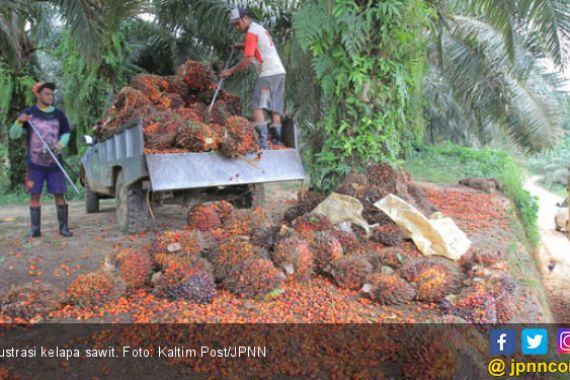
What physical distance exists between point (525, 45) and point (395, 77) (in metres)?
5.39

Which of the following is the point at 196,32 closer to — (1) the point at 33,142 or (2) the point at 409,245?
(1) the point at 33,142

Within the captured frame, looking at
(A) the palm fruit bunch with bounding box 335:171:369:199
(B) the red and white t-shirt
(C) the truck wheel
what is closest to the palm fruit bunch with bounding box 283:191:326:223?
(A) the palm fruit bunch with bounding box 335:171:369:199

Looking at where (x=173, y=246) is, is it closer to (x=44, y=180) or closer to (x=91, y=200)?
(x=44, y=180)

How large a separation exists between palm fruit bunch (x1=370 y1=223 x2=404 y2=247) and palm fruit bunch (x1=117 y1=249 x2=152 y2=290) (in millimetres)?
2317

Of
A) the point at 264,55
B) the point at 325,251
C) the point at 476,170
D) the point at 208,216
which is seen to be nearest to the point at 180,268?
the point at 325,251

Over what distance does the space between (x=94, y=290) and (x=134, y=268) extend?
43 centimetres

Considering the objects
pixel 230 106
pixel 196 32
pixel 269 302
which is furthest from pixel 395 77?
pixel 196 32

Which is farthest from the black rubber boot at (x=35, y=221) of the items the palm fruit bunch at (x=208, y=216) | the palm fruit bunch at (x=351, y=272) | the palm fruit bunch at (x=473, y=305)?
the palm fruit bunch at (x=473, y=305)

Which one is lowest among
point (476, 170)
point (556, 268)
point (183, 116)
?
point (556, 268)

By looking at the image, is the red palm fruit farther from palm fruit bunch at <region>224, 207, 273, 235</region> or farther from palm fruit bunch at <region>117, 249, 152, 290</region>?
palm fruit bunch at <region>117, 249, 152, 290</region>

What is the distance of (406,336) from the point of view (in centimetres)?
297

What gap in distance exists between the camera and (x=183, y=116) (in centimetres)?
582

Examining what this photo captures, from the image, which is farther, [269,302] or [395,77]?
[395,77]

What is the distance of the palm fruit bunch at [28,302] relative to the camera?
10.7 ft
